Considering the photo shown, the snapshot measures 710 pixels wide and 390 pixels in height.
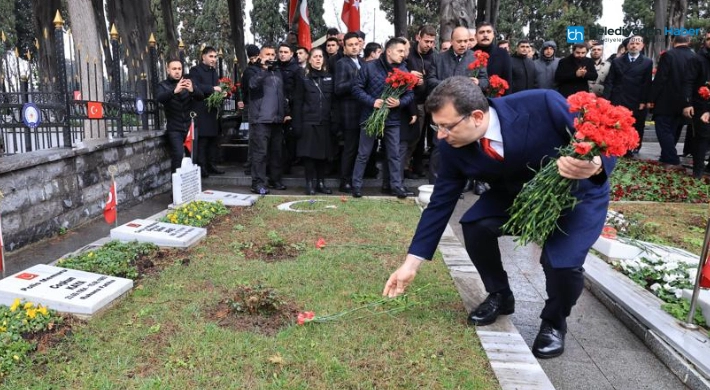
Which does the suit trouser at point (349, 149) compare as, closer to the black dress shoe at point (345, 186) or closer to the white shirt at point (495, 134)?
the black dress shoe at point (345, 186)

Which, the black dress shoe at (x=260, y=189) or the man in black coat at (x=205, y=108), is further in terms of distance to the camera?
the man in black coat at (x=205, y=108)

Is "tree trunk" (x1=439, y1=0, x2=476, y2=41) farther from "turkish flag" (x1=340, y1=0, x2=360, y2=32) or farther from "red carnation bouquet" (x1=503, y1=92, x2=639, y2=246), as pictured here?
"red carnation bouquet" (x1=503, y1=92, x2=639, y2=246)

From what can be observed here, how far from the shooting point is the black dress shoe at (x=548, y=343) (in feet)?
9.82

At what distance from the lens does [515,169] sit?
2.90 meters

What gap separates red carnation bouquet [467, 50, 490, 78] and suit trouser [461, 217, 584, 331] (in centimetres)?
406

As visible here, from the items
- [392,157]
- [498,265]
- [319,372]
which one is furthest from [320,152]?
[319,372]

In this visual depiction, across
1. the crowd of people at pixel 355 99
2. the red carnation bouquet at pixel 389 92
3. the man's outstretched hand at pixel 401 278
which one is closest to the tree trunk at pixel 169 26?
the crowd of people at pixel 355 99

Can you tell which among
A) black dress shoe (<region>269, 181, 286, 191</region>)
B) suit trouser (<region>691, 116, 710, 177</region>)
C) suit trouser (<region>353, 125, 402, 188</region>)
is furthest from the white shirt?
suit trouser (<region>691, 116, 710, 177</region>)

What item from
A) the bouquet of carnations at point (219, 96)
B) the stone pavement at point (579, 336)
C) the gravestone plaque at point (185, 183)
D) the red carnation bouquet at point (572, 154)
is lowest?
the stone pavement at point (579, 336)

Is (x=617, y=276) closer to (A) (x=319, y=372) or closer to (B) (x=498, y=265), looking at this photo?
(B) (x=498, y=265)

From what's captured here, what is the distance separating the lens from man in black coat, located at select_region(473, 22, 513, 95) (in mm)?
7445

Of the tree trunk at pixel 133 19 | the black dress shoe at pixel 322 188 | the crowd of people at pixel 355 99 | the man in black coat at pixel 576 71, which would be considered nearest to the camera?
the crowd of people at pixel 355 99

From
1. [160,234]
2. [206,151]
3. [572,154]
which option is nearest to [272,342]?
[572,154]

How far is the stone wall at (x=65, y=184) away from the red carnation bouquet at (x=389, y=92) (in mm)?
3004
